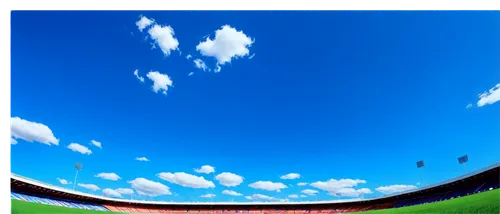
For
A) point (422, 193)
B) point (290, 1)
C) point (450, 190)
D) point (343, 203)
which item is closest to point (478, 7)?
point (290, 1)

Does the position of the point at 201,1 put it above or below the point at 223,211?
above

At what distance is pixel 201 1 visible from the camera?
4.67m

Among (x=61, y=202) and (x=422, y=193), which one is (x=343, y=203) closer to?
(x=422, y=193)

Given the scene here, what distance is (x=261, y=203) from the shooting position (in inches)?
1399

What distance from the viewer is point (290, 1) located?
4.76 metres

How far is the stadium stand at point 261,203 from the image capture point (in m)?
20.0

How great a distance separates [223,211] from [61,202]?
17.6 metres

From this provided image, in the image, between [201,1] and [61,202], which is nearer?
[201,1]

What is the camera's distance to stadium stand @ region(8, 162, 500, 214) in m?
20.0

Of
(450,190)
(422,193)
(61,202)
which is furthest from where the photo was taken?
(61,202)

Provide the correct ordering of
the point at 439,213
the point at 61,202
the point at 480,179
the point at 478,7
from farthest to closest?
the point at 61,202 < the point at 480,179 < the point at 439,213 < the point at 478,7
